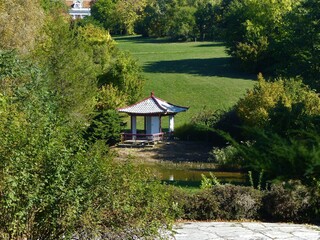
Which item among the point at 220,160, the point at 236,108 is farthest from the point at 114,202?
the point at 236,108

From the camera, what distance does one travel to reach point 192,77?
173ft

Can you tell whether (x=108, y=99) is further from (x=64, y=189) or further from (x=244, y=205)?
(x=64, y=189)

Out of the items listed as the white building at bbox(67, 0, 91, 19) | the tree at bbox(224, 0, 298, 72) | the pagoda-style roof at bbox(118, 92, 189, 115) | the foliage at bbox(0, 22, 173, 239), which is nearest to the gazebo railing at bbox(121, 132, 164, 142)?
the pagoda-style roof at bbox(118, 92, 189, 115)

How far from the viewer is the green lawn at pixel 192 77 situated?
1879 inches

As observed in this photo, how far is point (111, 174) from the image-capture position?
27.3ft

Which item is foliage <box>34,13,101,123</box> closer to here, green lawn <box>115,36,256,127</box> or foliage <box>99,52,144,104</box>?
green lawn <box>115,36,256,127</box>

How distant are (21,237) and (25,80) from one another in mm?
15866

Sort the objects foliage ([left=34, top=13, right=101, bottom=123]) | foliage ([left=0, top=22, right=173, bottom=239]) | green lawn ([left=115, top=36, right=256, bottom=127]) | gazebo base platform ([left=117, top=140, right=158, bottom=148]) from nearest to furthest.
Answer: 1. foliage ([left=0, top=22, right=173, bottom=239])
2. foliage ([left=34, top=13, right=101, bottom=123])
3. gazebo base platform ([left=117, top=140, right=158, bottom=148])
4. green lawn ([left=115, top=36, right=256, bottom=127])

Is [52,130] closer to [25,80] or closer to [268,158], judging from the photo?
[268,158]

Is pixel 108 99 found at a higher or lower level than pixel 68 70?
lower

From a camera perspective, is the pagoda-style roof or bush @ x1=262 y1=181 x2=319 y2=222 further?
the pagoda-style roof

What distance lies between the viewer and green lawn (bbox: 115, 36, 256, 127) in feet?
157

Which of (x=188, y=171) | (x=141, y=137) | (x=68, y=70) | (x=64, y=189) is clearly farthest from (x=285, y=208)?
(x=141, y=137)

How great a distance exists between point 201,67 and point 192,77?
4286mm
